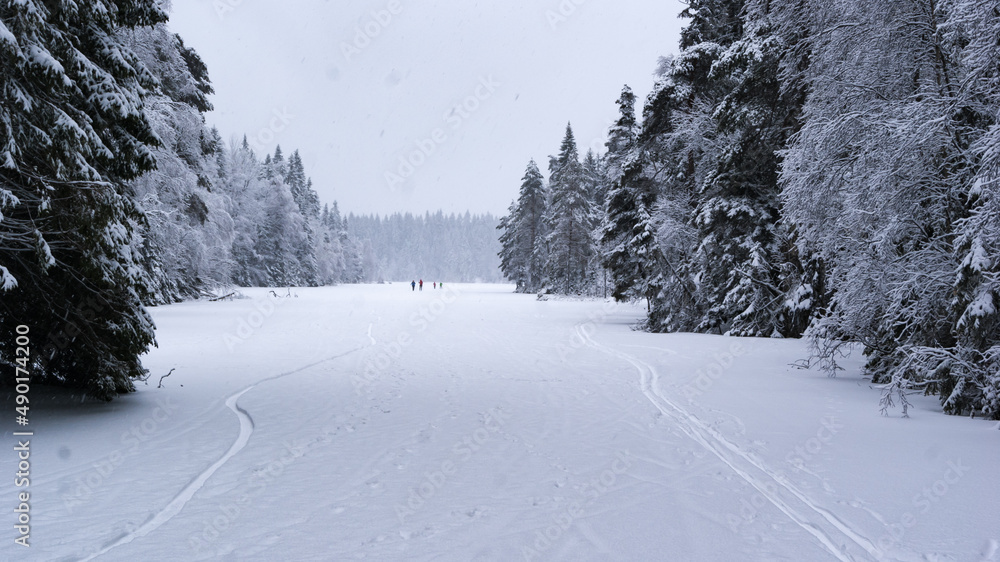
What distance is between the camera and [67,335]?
7.41 metres

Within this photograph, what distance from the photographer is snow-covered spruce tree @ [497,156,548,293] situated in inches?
2653

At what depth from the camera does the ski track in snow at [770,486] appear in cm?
395

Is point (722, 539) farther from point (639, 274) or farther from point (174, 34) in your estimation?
point (174, 34)

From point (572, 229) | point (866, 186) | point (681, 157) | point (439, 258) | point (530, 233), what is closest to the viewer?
point (866, 186)

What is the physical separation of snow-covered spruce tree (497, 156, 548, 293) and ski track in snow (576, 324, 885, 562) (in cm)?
5730

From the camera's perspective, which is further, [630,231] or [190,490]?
[630,231]

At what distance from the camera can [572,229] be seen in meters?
A: 54.4

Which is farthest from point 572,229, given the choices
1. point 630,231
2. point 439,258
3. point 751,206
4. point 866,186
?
point 439,258

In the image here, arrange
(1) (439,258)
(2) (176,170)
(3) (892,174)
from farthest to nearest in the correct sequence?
(1) (439,258) < (2) (176,170) < (3) (892,174)

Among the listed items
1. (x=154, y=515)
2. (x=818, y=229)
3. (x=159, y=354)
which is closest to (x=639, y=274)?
(x=818, y=229)

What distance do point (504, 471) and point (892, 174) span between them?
7.31 m

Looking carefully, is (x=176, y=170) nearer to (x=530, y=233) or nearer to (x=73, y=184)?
(x=73, y=184)

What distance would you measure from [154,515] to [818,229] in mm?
11216

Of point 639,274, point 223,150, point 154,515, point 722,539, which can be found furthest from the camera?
point 223,150
